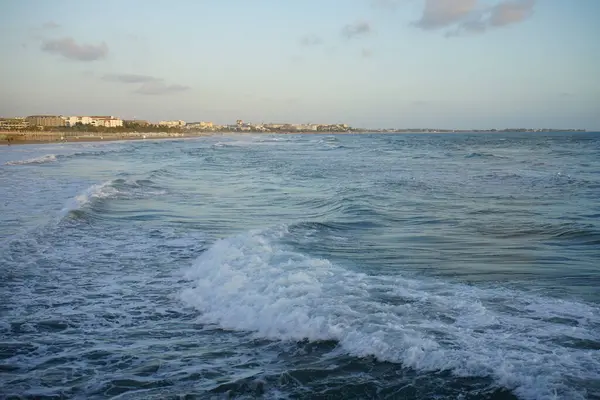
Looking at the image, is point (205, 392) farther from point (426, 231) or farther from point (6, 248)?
point (426, 231)

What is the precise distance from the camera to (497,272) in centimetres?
827

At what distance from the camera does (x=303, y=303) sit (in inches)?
263

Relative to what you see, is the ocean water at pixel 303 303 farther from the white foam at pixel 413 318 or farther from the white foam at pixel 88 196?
the white foam at pixel 88 196

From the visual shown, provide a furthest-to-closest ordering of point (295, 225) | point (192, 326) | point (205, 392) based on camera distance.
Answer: point (295, 225) → point (192, 326) → point (205, 392)

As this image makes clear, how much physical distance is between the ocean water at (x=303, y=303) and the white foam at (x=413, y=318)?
0.03 metres

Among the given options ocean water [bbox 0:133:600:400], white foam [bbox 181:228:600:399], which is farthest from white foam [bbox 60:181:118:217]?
white foam [bbox 181:228:600:399]

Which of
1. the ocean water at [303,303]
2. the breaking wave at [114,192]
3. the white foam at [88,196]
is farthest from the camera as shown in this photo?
the breaking wave at [114,192]

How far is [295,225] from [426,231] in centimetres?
303

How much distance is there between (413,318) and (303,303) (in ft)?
4.54

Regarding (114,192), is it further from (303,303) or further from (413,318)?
(413,318)

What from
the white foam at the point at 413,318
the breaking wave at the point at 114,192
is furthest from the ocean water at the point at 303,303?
the breaking wave at the point at 114,192

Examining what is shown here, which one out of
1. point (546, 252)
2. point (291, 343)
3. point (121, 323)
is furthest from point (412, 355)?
point (546, 252)

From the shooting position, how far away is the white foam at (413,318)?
4.85m

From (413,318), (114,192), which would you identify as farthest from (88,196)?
(413,318)
